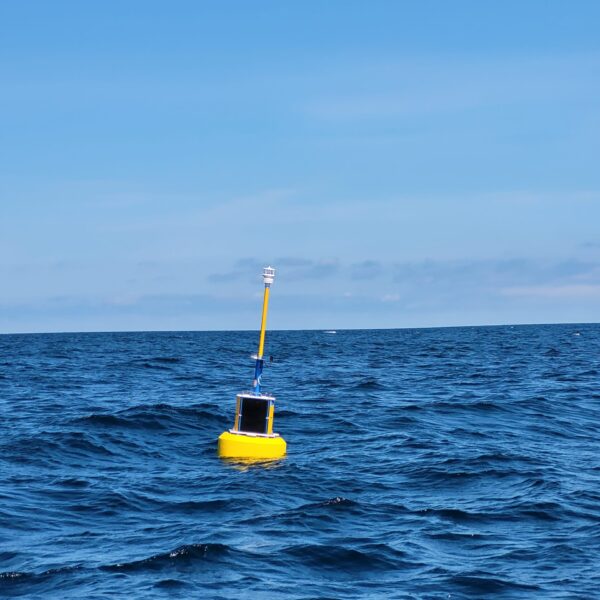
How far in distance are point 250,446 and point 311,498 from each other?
13.0 feet

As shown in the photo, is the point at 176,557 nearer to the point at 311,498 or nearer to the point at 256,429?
the point at 311,498

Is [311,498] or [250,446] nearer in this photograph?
[311,498]

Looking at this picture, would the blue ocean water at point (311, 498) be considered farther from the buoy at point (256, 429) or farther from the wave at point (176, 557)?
the buoy at point (256, 429)

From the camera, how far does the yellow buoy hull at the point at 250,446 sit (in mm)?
20953

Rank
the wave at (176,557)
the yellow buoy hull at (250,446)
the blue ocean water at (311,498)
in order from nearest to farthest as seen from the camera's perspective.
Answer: the blue ocean water at (311,498), the wave at (176,557), the yellow buoy hull at (250,446)

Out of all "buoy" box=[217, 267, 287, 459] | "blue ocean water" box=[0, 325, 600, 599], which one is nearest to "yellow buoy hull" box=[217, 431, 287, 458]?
"buoy" box=[217, 267, 287, 459]

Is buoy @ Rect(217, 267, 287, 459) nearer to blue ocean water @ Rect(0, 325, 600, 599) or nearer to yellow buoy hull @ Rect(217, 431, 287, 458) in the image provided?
yellow buoy hull @ Rect(217, 431, 287, 458)

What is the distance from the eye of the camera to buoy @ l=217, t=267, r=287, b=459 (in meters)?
21.0

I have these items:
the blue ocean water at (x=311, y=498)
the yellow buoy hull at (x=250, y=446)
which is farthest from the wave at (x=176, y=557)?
the yellow buoy hull at (x=250, y=446)

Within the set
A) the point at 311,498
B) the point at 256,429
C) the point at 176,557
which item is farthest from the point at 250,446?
the point at 176,557

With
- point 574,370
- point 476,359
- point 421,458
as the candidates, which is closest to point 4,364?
point 476,359

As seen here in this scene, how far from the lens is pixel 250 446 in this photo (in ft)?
68.8

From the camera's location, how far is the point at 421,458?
21.4 m

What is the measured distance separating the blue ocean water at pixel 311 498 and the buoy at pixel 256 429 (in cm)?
62
